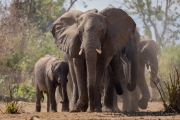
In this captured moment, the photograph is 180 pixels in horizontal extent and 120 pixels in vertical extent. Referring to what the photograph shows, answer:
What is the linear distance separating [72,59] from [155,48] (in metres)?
5.04

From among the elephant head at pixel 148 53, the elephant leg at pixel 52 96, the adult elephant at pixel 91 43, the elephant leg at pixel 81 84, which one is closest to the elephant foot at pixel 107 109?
the adult elephant at pixel 91 43

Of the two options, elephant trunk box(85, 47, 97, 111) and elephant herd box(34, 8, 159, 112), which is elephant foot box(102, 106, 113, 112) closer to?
elephant herd box(34, 8, 159, 112)

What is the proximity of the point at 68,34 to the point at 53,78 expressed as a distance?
1.38 metres

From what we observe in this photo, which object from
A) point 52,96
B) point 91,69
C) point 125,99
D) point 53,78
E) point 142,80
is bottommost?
point 125,99

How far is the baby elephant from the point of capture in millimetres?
11172

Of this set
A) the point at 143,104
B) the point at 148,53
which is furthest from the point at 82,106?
the point at 148,53

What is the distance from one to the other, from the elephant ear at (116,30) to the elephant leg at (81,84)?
22.2 inches

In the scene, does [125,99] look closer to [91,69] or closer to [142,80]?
[142,80]

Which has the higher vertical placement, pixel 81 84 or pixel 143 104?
pixel 81 84

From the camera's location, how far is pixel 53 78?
1162 cm

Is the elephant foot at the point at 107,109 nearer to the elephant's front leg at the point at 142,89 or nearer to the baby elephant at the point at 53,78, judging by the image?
the baby elephant at the point at 53,78

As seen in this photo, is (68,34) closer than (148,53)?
Yes

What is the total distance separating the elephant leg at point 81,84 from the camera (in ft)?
32.5

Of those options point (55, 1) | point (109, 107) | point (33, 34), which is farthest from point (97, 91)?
point (55, 1)
